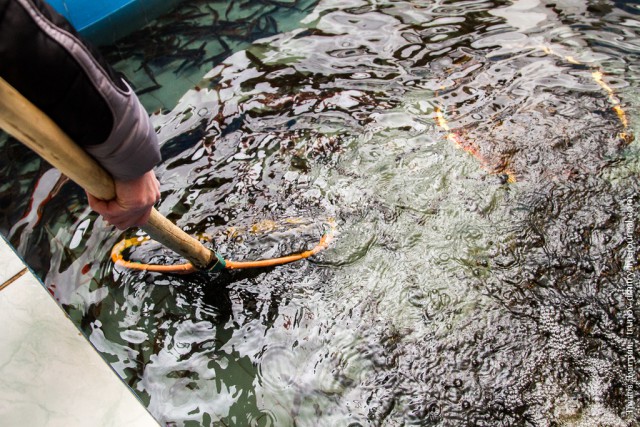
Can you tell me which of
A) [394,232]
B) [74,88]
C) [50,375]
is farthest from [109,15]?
[74,88]

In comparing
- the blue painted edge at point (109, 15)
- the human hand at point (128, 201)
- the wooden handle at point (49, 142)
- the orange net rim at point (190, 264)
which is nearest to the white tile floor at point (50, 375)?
the orange net rim at point (190, 264)

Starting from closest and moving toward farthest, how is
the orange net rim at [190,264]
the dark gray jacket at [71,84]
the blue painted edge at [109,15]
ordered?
the dark gray jacket at [71,84] → the orange net rim at [190,264] → the blue painted edge at [109,15]

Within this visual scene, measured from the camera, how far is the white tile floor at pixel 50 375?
2.13 m

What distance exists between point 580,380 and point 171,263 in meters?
2.41

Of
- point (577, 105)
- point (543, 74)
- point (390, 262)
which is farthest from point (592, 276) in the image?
point (543, 74)

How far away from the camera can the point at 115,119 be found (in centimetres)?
146

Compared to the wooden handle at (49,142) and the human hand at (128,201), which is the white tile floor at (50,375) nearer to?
the human hand at (128,201)

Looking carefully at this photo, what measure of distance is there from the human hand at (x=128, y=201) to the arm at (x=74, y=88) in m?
0.02

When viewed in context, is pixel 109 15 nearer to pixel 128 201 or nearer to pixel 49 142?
pixel 128 201

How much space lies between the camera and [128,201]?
1.72 meters

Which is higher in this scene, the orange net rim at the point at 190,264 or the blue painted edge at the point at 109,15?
the blue painted edge at the point at 109,15

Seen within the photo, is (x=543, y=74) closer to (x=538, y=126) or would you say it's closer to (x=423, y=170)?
(x=538, y=126)

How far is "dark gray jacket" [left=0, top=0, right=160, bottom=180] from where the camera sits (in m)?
1.26

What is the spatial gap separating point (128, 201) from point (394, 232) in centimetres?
189
